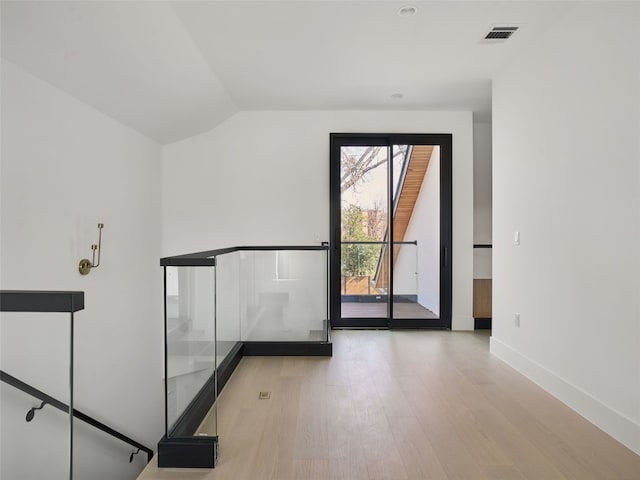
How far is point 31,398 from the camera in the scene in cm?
240

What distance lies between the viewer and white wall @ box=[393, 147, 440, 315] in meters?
5.15

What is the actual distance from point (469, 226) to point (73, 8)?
14.8 feet

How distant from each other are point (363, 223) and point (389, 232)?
1.16ft

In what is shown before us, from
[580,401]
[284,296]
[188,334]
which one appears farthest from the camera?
[284,296]

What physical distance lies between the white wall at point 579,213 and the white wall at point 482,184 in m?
1.57

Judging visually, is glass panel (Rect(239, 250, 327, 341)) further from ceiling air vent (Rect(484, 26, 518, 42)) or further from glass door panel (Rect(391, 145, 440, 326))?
ceiling air vent (Rect(484, 26, 518, 42))

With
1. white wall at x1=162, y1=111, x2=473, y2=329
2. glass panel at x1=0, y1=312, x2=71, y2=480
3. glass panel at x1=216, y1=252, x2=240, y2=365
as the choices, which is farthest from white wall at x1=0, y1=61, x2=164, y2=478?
glass panel at x1=216, y1=252, x2=240, y2=365

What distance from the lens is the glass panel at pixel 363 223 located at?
5.15 metres

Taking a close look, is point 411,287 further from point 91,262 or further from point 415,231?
point 91,262

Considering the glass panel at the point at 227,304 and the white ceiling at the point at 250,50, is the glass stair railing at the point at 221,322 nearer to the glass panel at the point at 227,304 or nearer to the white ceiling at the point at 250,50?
the glass panel at the point at 227,304

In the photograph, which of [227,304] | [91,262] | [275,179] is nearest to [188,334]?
[227,304]

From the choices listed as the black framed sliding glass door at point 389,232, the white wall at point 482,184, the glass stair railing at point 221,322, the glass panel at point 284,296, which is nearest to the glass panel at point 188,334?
the glass stair railing at point 221,322

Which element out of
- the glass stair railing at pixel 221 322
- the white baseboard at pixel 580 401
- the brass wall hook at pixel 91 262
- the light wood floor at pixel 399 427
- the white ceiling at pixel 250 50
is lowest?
the light wood floor at pixel 399 427

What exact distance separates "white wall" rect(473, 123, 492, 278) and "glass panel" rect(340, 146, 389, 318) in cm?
122
